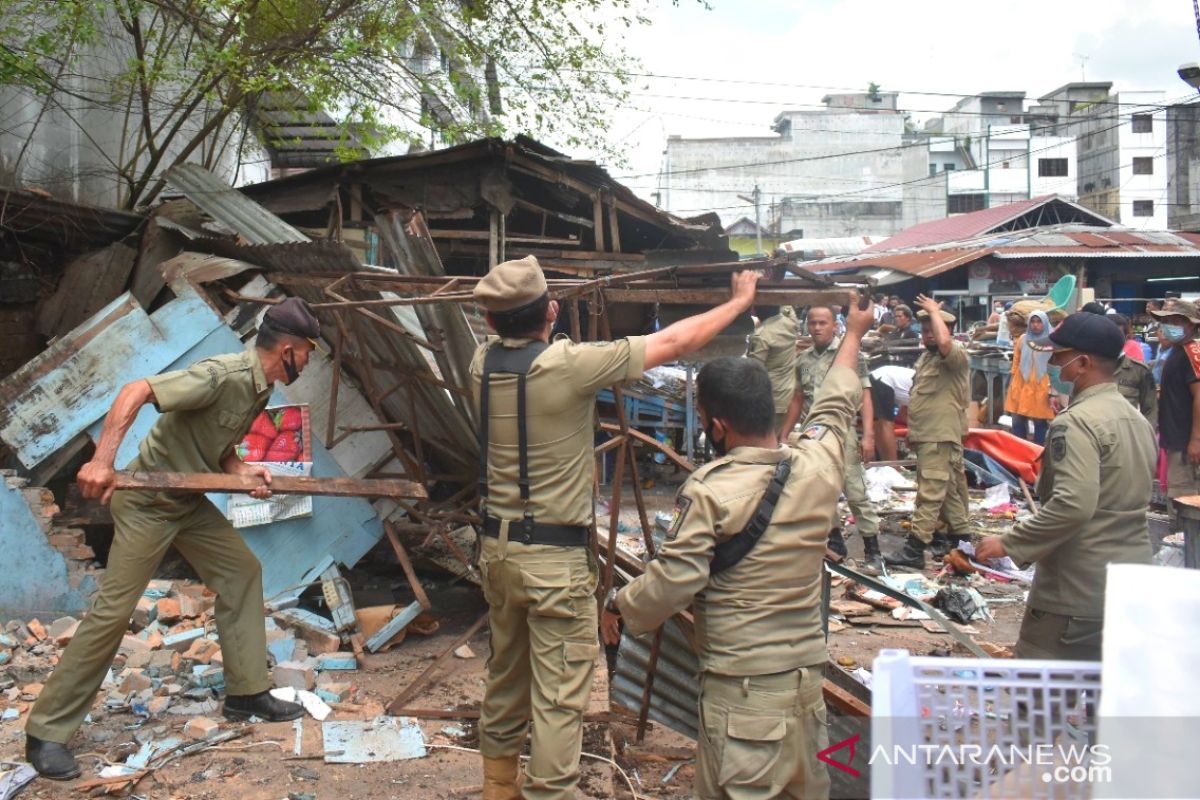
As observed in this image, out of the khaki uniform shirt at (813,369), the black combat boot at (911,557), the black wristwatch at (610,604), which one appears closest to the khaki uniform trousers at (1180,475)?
the black combat boot at (911,557)

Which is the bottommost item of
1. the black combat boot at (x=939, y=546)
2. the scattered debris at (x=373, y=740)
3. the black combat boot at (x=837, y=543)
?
the black combat boot at (x=939, y=546)

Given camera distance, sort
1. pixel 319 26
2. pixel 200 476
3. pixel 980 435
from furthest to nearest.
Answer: pixel 980 435 < pixel 319 26 < pixel 200 476

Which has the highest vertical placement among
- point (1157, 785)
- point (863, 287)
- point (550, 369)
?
point (863, 287)

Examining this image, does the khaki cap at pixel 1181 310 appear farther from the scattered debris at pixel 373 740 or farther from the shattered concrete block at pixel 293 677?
the shattered concrete block at pixel 293 677

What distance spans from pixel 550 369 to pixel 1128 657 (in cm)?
193

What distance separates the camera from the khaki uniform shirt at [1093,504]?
127 inches

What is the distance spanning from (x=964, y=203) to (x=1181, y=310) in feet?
144

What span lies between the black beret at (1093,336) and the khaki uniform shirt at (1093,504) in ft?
0.56

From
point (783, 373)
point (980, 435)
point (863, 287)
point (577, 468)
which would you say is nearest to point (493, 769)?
point (577, 468)

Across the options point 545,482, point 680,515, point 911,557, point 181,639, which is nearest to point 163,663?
point 181,639

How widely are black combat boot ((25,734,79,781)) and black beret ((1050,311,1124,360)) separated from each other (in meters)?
4.29

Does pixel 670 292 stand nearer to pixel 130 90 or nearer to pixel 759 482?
pixel 759 482

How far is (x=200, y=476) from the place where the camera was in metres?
3.85

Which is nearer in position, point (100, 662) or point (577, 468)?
point (577, 468)
